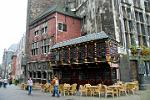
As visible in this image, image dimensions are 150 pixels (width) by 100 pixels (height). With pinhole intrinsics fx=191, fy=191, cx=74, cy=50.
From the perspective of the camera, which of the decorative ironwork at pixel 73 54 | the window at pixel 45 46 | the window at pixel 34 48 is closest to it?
the decorative ironwork at pixel 73 54

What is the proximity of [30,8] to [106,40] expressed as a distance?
2069 cm

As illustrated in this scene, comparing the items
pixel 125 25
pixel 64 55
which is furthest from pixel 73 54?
pixel 125 25

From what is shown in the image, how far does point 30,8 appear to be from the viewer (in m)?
33.4

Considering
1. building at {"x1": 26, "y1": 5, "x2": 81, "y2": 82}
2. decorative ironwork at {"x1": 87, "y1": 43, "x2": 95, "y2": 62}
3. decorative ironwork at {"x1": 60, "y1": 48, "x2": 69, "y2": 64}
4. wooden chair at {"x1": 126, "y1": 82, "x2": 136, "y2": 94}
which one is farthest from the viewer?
building at {"x1": 26, "y1": 5, "x2": 81, "y2": 82}

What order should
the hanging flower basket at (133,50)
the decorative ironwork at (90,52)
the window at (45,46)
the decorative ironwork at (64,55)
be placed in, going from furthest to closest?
the window at (45,46)
the hanging flower basket at (133,50)
the decorative ironwork at (64,55)
the decorative ironwork at (90,52)

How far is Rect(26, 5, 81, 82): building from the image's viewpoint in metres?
25.8

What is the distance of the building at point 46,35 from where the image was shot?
25844 millimetres

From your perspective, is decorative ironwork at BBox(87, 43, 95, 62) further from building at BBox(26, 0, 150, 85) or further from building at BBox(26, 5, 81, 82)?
building at BBox(26, 5, 81, 82)

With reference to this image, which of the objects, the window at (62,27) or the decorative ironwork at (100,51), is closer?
the decorative ironwork at (100,51)

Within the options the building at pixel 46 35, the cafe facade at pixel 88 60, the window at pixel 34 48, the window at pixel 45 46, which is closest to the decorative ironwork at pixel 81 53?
the cafe facade at pixel 88 60

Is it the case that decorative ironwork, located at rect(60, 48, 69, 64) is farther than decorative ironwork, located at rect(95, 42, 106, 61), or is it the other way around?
decorative ironwork, located at rect(60, 48, 69, 64)

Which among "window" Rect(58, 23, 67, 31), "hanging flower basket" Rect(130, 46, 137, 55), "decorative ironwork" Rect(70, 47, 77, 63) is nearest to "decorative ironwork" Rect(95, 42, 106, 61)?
"decorative ironwork" Rect(70, 47, 77, 63)

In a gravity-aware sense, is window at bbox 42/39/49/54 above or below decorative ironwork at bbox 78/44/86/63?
above

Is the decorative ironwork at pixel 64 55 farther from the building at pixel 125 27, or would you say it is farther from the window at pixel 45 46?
the window at pixel 45 46
